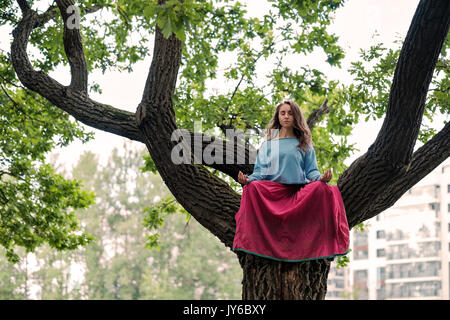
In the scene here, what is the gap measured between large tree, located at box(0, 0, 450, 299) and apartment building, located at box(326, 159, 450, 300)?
146 ft

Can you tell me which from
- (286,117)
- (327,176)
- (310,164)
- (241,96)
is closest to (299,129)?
(286,117)

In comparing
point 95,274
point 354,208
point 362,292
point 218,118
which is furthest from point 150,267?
point 362,292

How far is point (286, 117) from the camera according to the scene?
503 centimetres

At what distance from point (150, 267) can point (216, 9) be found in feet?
77.9

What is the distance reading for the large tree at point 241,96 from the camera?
14.8ft

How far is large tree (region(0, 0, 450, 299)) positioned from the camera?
4.51m

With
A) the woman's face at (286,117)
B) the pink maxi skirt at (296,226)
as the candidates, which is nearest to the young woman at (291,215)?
the pink maxi skirt at (296,226)

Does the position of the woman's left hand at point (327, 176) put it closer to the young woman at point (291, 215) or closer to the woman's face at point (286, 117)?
the young woman at point (291, 215)

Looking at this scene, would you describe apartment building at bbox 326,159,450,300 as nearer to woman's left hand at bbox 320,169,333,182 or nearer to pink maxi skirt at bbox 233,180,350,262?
pink maxi skirt at bbox 233,180,350,262

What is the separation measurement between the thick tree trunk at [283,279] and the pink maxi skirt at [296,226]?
119 mm

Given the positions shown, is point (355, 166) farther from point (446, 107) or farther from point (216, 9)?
point (216, 9)

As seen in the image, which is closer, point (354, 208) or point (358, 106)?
point (354, 208)
